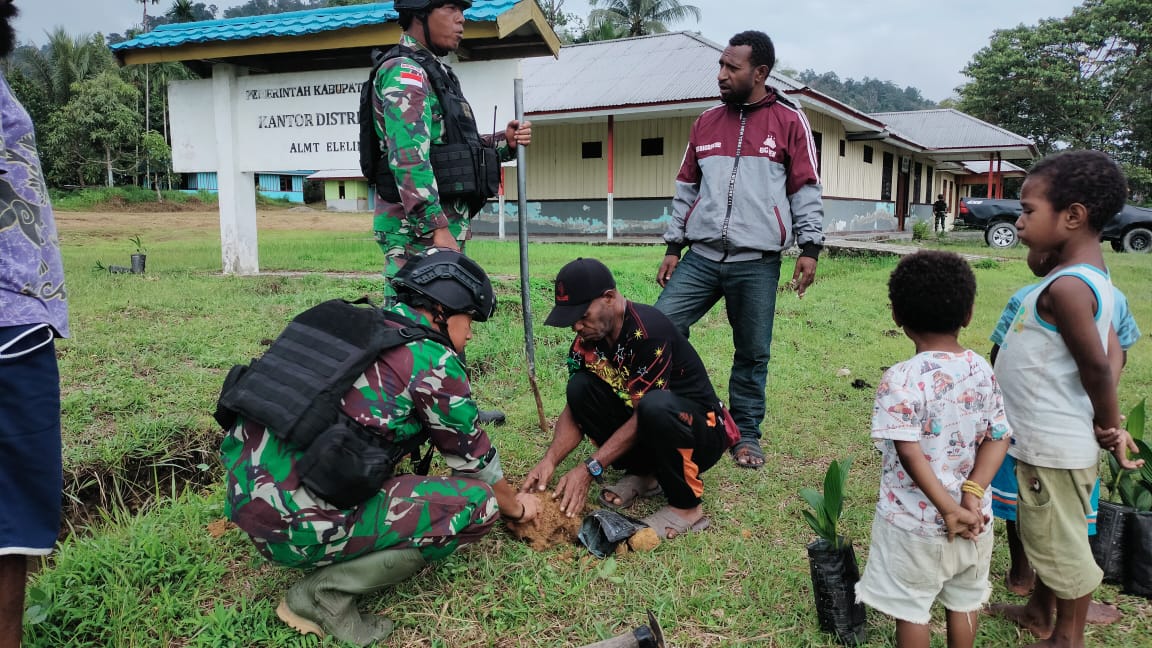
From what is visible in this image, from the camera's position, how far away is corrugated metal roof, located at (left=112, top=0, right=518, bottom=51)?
23.4ft

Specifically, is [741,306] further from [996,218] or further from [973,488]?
[996,218]

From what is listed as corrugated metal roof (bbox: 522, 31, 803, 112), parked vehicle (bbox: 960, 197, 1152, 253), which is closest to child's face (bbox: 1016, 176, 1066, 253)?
corrugated metal roof (bbox: 522, 31, 803, 112)

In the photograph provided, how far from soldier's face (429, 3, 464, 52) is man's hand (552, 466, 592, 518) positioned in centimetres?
200

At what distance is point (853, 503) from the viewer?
10.9ft

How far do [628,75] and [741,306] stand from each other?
14.1 meters

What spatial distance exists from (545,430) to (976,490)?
2466mm

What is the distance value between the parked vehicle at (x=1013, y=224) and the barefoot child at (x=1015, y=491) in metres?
15.6

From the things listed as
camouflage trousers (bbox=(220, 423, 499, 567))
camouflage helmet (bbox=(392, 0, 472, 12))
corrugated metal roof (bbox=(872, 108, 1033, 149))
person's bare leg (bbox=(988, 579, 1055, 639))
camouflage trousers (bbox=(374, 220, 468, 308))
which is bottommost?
person's bare leg (bbox=(988, 579, 1055, 639))

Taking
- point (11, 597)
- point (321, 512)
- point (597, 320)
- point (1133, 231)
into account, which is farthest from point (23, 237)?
point (1133, 231)

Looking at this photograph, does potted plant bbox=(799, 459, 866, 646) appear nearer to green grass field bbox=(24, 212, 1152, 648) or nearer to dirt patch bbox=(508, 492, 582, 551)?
green grass field bbox=(24, 212, 1152, 648)

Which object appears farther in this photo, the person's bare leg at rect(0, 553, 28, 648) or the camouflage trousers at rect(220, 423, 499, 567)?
the camouflage trousers at rect(220, 423, 499, 567)

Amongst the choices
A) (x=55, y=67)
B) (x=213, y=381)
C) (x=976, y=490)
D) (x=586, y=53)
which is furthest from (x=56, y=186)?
(x=976, y=490)

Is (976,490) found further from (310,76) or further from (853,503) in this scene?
(310,76)

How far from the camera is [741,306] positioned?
378cm
